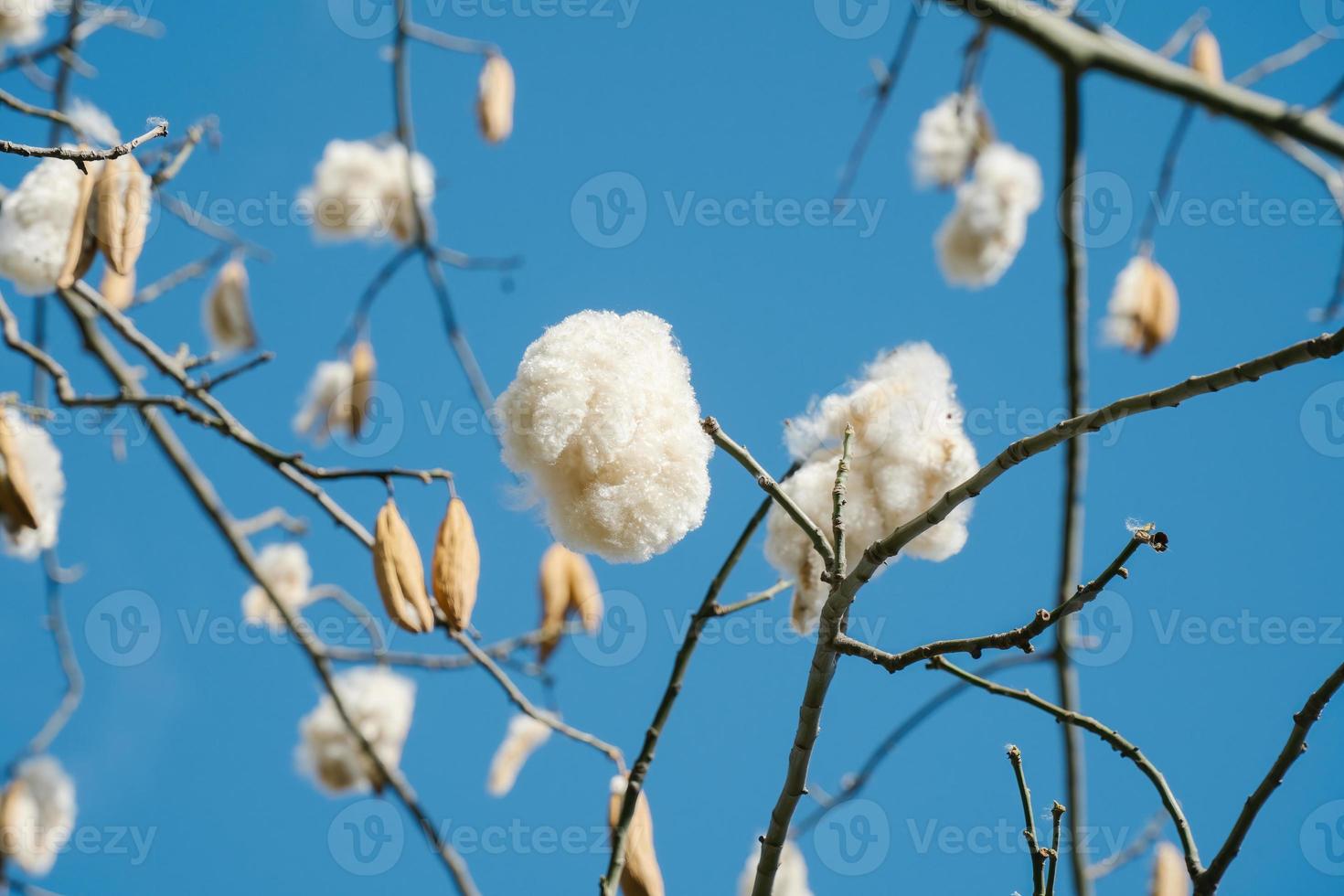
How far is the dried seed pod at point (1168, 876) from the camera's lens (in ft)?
5.08

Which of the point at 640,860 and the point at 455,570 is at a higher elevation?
the point at 455,570

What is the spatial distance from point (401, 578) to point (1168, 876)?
3.67ft

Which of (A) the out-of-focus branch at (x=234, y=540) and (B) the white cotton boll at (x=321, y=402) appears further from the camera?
(B) the white cotton boll at (x=321, y=402)

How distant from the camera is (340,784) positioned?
295cm

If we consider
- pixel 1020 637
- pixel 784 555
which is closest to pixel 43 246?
pixel 784 555

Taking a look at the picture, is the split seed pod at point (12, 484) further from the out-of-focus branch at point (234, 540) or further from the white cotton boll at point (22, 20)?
the white cotton boll at point (22, 20)

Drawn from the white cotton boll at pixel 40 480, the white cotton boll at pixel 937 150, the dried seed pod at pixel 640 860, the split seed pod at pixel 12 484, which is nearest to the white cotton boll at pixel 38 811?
the white cotton boll at pixel 40 480

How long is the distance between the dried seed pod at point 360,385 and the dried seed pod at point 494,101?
0.60m

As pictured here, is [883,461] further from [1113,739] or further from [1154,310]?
[1154,310]

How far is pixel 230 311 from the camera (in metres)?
2.77

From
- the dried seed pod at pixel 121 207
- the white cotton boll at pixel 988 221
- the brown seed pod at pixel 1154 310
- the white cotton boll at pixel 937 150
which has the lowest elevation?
the dried seed pod at pixel 121 207

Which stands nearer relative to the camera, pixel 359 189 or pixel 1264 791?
pixel 1264 791

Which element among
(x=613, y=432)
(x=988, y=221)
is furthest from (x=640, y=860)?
(x=988, y=221)

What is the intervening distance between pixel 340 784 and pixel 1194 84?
250cm
